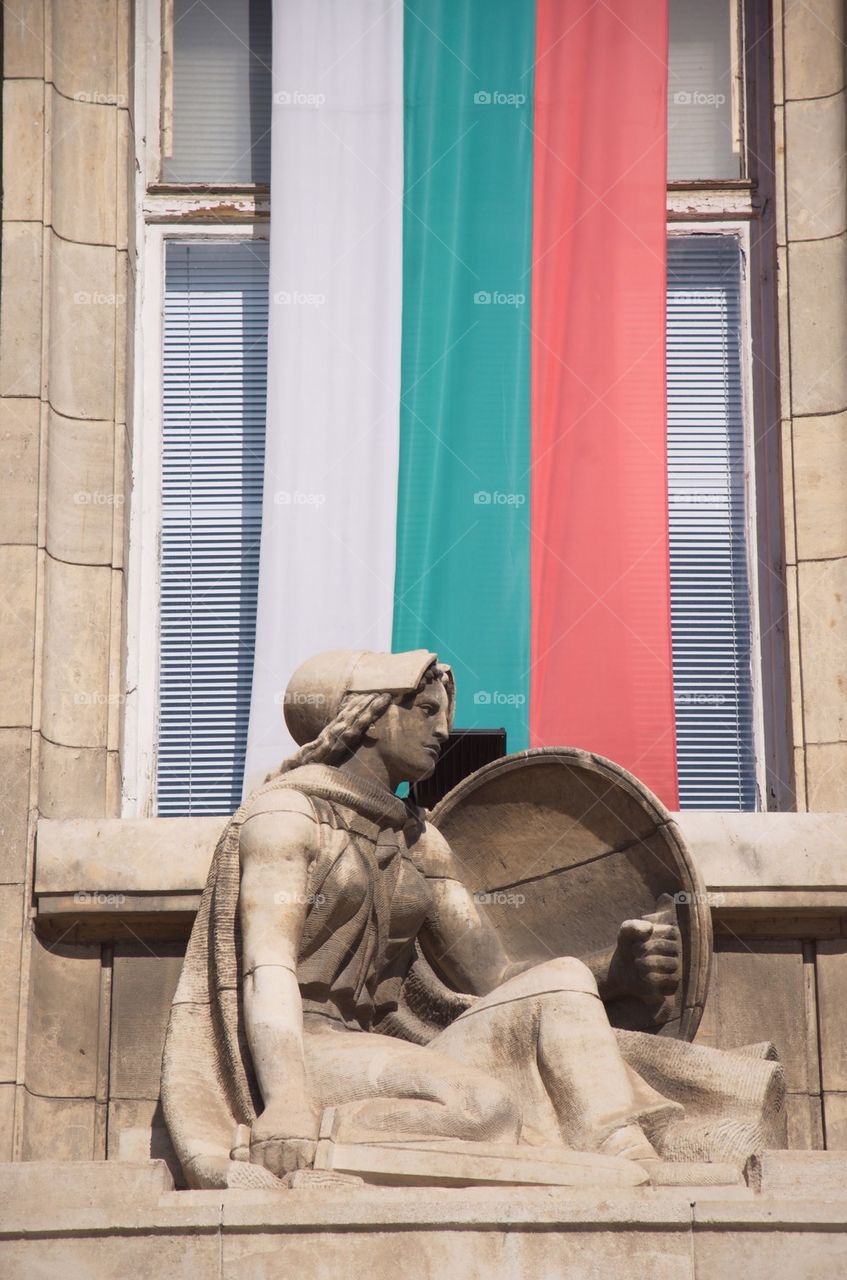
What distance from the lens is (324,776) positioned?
8.70 meters

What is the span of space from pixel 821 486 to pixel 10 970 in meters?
4.28

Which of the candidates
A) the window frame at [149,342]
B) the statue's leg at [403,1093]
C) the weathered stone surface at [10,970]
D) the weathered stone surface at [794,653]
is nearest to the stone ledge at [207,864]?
the weathered stone surface at [10,970]

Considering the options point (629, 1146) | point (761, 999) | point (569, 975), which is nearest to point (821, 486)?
point (761, 999)

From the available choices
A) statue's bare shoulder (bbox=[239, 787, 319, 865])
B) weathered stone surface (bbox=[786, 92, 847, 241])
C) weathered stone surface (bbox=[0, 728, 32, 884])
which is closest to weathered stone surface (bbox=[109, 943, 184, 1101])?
weathered stone surface (bbox=[0, 728, 32, 884])

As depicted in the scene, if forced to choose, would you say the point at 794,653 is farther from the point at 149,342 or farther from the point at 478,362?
the point at 149,342

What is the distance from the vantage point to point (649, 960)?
28.5 feet

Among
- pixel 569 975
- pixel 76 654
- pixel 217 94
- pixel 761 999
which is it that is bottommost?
pixel 761 999

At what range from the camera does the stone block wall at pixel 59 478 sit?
10.0 m

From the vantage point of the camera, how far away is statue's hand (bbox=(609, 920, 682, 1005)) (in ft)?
28.5

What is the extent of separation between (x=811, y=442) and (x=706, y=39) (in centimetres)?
259

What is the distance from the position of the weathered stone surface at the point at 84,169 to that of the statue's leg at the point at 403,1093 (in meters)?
4.91

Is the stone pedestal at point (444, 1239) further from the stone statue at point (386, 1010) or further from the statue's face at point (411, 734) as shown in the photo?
the statue's face at point (411, 734)

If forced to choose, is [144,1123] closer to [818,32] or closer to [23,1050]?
[23,1050]

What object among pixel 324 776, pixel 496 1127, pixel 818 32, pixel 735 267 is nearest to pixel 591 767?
pixel 324 776
